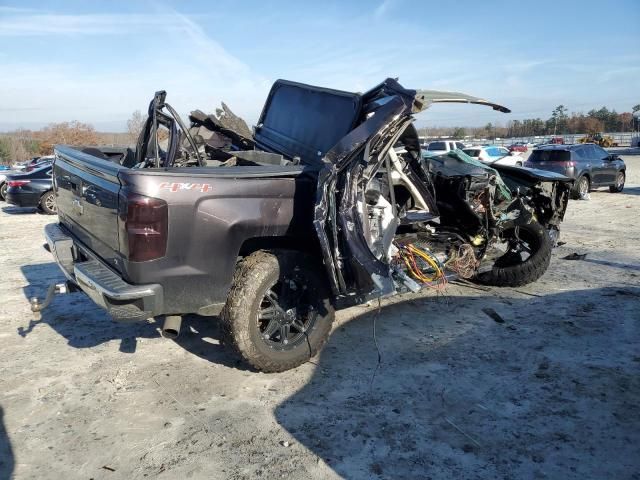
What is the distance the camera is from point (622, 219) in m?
11.2

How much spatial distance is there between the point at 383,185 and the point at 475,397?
82.9 inches

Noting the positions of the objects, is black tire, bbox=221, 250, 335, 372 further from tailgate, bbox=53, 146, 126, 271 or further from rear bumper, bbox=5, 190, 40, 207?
Answer: rear bumper, bbox=5, 190, 40, 207

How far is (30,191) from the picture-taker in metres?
13.6

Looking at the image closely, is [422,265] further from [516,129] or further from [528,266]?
[516,129]

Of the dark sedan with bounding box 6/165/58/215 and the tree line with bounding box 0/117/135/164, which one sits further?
the tree line with bounding box 0/117/135/164

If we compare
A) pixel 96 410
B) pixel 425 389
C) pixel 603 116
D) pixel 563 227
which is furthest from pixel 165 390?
pixel 603 116

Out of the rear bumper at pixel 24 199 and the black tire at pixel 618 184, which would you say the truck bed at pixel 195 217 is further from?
the black tire at pixel 618 184

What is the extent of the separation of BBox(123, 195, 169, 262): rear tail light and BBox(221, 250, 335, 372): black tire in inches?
27.4

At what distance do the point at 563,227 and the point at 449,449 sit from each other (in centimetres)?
871

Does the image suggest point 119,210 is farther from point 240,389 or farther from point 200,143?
point 200,143

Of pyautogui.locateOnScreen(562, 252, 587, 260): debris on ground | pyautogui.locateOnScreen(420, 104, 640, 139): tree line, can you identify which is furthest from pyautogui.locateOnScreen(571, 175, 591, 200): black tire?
pyautogui.locateOnScreen(420, 104, 640, 139): tree line

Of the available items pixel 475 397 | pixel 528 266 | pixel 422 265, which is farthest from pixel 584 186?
pixel 475 397

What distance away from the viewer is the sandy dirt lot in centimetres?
292

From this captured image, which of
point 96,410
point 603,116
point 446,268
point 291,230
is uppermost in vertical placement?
point 603,116
